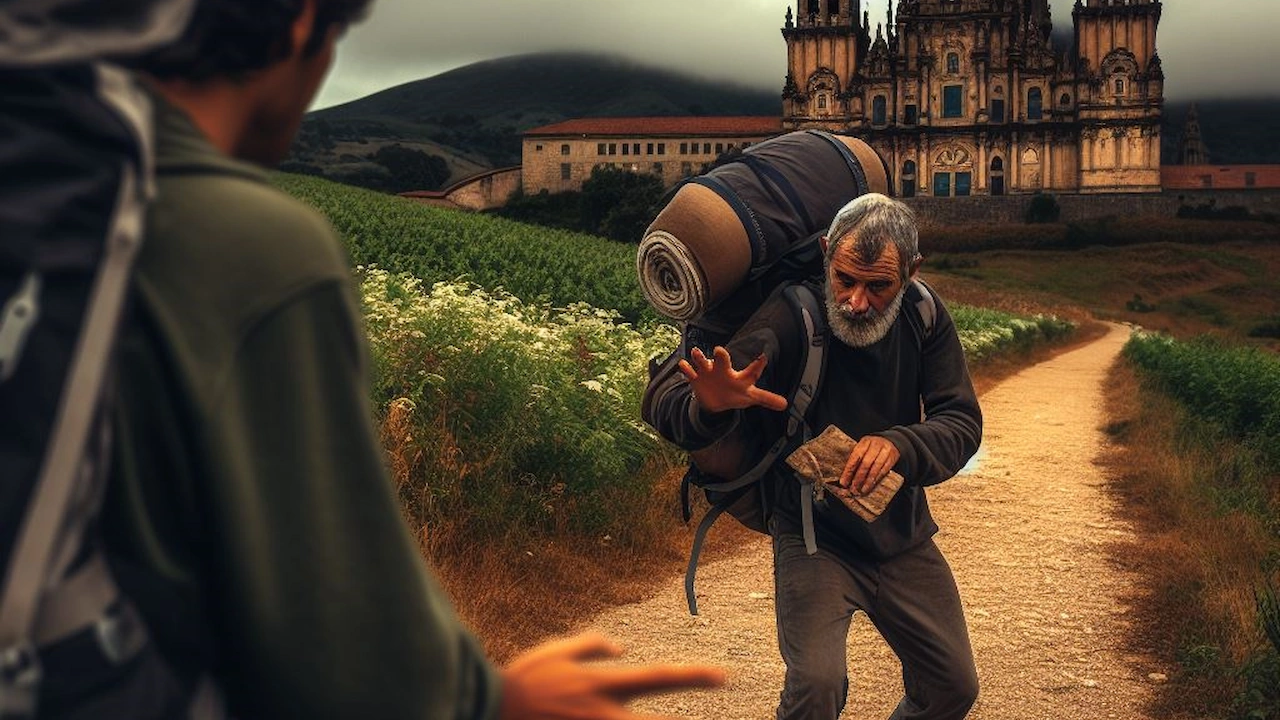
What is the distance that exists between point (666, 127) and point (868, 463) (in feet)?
307

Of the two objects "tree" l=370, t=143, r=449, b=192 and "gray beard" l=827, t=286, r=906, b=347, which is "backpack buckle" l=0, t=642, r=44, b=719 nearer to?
"gray beard" l=827, t=286, r=906, b=347

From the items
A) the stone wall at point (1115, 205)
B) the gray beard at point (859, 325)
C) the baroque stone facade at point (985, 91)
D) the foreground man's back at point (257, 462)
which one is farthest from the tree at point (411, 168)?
the foreground man's back at point (257, 462)

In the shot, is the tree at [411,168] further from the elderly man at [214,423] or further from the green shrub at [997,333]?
the elderly man at [214,423]

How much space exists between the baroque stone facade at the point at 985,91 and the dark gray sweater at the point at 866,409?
87969mm

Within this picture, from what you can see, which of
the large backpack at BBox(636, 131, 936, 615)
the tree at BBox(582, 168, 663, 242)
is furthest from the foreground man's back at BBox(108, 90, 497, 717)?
the tree at BBox(582, 168, 663, 242)

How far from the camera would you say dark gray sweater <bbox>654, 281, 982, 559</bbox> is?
3836mm

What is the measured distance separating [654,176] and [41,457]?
Result: 87.2 meters

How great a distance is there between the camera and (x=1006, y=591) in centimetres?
810

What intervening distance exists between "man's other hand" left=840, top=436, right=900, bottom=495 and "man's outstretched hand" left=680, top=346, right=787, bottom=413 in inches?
9.9

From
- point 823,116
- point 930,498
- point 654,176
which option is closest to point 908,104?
point 823,116

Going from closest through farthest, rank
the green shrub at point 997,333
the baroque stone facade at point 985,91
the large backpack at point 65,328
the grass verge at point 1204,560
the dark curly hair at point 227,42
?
1. the large backpack at point 65,328
2. the dark curly hair at point 227,42
3. the grass verge at point 1204,560
4. the green shrub at point 997,333
5. the baroque stone facade at point 985,91

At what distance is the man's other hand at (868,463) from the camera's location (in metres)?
3.68

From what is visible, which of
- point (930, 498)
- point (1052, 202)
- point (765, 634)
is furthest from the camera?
point (1052, 202)

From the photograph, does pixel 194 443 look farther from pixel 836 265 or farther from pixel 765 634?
pixel 765 634
